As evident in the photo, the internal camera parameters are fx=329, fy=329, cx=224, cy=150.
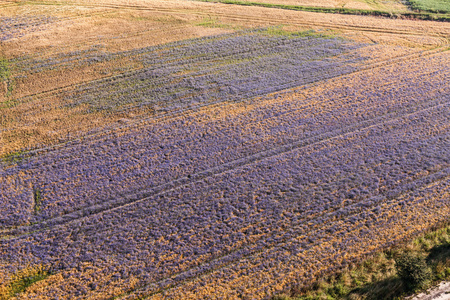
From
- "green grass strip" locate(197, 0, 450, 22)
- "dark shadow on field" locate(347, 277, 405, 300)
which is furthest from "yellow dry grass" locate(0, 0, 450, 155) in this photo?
"dark shadow on field" locate(347, 277, 405, 300)

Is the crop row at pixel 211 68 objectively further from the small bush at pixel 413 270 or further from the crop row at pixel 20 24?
the small bush at pixel 413 270

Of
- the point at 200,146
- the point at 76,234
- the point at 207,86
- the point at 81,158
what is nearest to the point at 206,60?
the point at 207,86

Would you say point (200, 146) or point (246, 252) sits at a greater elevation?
point (200, 146)

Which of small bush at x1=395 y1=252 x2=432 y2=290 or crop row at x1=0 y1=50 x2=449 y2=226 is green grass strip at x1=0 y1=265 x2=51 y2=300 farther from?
small bush at x1=395 y1=252 x2=432 y2=290

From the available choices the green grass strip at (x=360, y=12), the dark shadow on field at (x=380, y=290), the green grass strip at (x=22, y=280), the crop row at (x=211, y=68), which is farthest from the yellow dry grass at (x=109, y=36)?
the dark shadow on field at (x=380, y=290)

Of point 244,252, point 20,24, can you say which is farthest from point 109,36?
point 244,252

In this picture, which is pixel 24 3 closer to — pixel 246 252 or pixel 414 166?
pixel 246 252

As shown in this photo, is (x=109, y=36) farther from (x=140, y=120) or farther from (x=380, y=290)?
(x=380, y=290)
